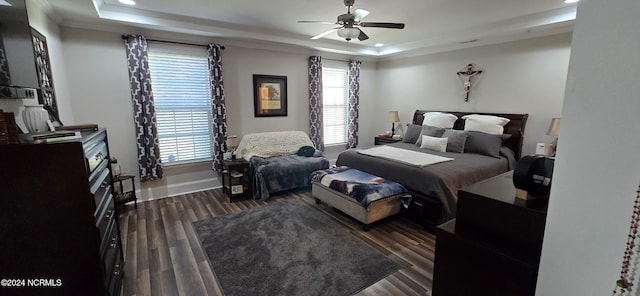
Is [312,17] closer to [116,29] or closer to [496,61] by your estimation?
[116,29]

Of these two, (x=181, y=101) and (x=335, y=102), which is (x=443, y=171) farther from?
(x=181, y=101)

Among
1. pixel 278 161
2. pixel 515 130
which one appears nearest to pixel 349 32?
pixel 278 161

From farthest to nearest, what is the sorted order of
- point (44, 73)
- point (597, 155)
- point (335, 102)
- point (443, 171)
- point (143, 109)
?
1. point (335, 102)
2. point (143, 109)
3. point (443, 171)
4. point (44, 73)
5. point (597, 155)

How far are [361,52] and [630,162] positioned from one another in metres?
5.23

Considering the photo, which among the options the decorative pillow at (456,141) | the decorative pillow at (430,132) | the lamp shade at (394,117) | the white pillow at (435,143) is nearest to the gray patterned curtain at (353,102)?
the lamp shade at (394,117)

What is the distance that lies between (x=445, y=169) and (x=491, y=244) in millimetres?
2059

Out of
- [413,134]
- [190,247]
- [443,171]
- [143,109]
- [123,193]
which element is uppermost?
[143,109]

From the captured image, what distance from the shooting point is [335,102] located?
5.90 meters

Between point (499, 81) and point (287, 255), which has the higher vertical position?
point (499, 81)

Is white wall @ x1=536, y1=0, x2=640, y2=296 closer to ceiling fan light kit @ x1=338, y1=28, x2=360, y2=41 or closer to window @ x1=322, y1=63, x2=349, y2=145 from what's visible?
ceiling fan light kit @ x1=338, y1=28, x2=360, y2=41

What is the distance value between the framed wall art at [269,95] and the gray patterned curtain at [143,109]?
5.21ft

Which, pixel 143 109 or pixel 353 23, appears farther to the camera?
pixel 143 109

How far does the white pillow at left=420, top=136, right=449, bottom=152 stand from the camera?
4.23 metres

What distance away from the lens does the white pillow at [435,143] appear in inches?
167
